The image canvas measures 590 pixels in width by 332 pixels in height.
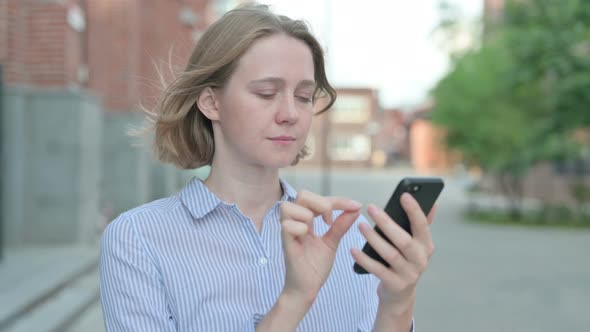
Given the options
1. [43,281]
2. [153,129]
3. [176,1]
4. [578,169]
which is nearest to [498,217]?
[578,169]

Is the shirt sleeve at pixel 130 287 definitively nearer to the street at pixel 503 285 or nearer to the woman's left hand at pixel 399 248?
the woman's left hand at pixel 399 248

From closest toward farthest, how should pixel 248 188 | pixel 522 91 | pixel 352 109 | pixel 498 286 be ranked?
1. pixel 248 188
2. pixel 498 286
3. pixel 522 91
4. pixel 352 109

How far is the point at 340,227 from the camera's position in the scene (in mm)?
1451

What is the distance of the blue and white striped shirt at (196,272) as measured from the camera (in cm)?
166

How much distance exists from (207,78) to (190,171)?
16344 mm

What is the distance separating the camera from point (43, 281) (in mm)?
7691

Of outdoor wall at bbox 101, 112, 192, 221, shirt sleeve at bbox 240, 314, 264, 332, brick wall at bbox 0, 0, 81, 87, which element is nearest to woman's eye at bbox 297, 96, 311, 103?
shirt sleeve at bbox 240, 314, 264, 332

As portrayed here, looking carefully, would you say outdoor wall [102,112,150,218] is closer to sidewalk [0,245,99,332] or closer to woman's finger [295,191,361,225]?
sidewalk [0,245,99,332]

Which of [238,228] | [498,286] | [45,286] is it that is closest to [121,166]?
[45,286]

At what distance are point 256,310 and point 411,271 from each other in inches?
18.2

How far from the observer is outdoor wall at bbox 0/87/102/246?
35.8 ft

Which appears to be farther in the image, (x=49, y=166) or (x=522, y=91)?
(x=522, y=91)

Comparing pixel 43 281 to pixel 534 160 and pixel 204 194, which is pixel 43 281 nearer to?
pixel 204 194

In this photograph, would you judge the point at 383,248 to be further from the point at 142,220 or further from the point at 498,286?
the point at 498,286
